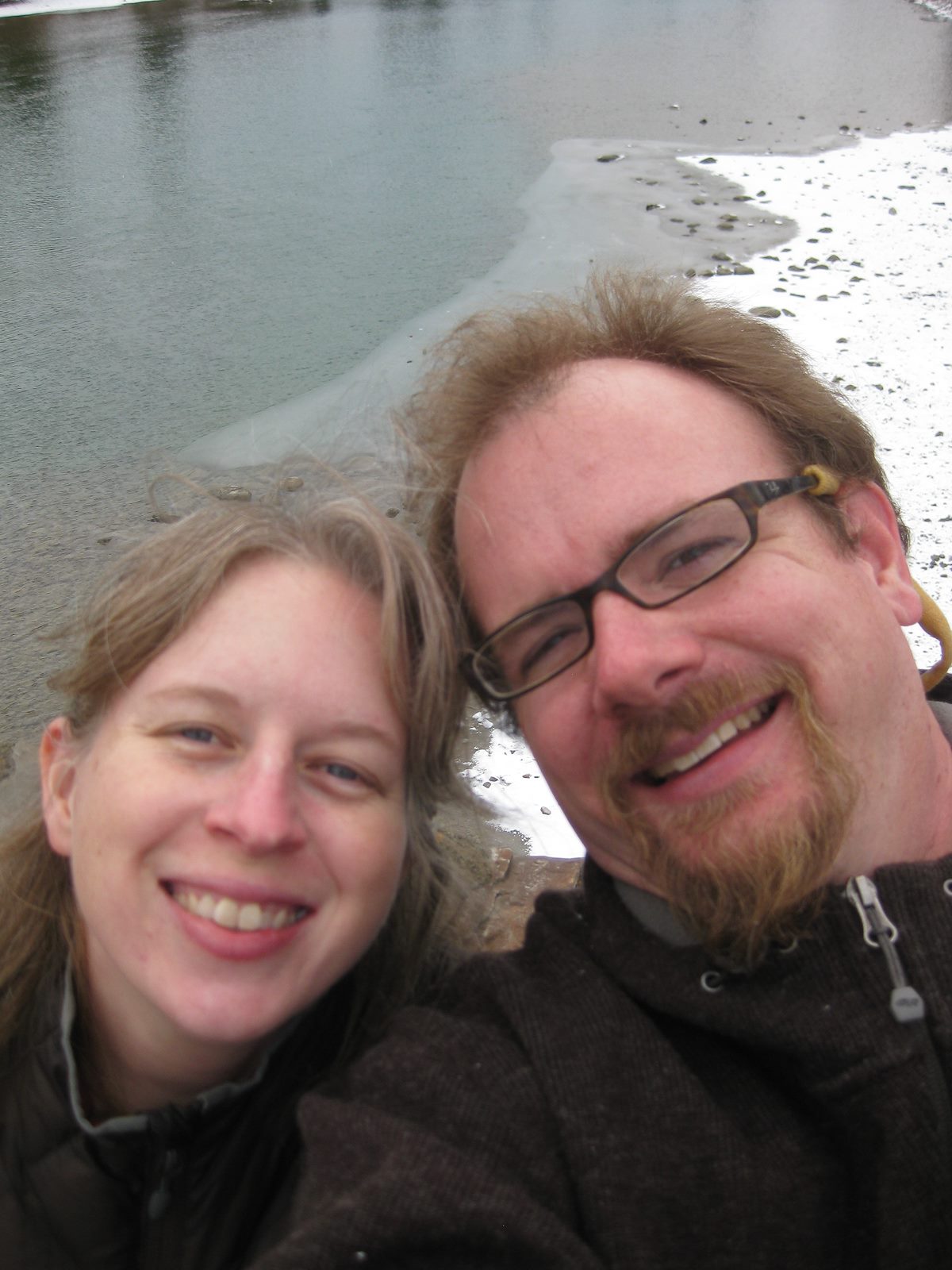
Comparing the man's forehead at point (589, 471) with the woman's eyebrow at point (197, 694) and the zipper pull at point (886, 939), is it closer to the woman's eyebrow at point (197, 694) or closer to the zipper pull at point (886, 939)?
the woman's eyebrow at point (197, 694)

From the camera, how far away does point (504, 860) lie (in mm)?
2959

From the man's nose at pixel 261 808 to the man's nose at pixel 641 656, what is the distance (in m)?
0.47

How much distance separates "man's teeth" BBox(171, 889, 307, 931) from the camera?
4.64 ft

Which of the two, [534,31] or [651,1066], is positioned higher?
[534,31]

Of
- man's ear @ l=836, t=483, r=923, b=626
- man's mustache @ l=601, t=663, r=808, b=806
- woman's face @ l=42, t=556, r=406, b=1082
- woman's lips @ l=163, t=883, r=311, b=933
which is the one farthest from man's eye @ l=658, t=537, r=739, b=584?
woman's lips @ l=163, t=883, r=311, b=933

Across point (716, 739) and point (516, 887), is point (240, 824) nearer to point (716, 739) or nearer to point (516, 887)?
point (716, 739)

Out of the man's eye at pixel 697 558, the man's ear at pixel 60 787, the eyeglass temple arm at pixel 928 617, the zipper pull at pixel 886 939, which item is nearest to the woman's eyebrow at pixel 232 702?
the man's ear at pixel 60 787

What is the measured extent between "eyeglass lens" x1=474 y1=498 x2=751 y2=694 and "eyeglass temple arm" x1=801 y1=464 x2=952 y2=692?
0.70ft

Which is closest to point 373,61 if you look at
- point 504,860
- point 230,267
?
point 230,267

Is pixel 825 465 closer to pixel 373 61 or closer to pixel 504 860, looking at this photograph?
pixel 504 860

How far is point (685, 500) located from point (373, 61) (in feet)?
41.5

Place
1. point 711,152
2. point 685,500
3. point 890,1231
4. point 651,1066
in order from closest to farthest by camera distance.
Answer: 1. point 890,1231
2. point 651,1066
3. point 685,500
4. point 711,152

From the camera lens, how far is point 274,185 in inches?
314

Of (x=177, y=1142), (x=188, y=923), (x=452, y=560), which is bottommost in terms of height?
(x=177, y=1142)
